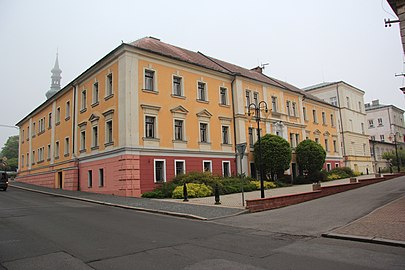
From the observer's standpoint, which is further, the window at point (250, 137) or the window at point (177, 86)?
the window at point (250, 137)

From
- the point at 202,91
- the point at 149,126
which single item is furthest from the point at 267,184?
the point at 149,126

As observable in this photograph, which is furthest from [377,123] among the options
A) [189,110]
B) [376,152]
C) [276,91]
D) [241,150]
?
[241,150]

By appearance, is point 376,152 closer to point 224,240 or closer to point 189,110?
point 189,110

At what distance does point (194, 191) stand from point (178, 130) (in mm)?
7030

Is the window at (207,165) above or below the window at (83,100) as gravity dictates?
below

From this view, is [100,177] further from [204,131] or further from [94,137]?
[204,131]

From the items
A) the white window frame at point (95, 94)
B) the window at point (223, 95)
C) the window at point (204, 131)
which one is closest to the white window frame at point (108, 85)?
the white window frame at point (95, 94)

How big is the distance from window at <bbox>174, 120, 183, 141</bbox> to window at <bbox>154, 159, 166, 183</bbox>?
2609 mm

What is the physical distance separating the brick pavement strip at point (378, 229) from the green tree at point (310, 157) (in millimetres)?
23414

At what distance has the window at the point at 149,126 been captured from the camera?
24.1 m

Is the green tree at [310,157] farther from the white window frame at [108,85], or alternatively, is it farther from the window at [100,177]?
the white window frame at [108,85]

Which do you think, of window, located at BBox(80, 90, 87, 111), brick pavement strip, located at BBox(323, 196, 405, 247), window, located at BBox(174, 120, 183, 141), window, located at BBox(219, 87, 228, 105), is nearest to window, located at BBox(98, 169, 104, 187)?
window, located at BBox(174, 120, 183, 141)

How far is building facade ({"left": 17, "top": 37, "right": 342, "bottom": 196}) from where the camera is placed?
23328 mm

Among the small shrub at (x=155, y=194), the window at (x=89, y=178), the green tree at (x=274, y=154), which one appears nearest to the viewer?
the small shrub at (x=155, y=194)
